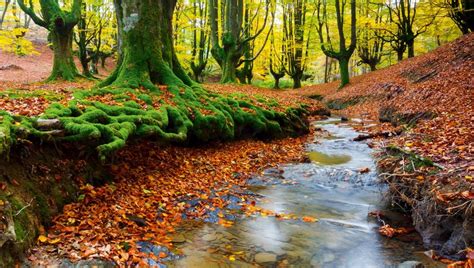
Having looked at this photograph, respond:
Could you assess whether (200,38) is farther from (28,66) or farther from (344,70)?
(28,66)

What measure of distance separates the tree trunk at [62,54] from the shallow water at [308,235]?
580 inches

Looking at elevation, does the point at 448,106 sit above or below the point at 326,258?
above

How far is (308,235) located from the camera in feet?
15.8

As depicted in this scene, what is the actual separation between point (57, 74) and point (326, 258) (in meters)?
17.6

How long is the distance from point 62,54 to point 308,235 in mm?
17623

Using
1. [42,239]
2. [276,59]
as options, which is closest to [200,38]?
[276,59]

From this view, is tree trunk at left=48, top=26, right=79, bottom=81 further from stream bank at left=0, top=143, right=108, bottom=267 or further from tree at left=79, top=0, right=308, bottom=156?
stream bank at left=0, top=143, right=108, bottom=267

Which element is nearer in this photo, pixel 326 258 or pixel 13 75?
pixel 326 258

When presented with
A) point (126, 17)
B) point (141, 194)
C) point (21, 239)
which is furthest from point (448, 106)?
point (21, 239)

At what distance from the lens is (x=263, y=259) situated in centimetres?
420

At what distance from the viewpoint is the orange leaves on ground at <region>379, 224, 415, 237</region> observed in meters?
4.74

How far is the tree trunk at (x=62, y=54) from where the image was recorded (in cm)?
1781

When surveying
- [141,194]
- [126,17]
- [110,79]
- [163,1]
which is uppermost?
[163,1]

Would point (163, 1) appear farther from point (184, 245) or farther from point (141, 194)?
point (184, 245)
